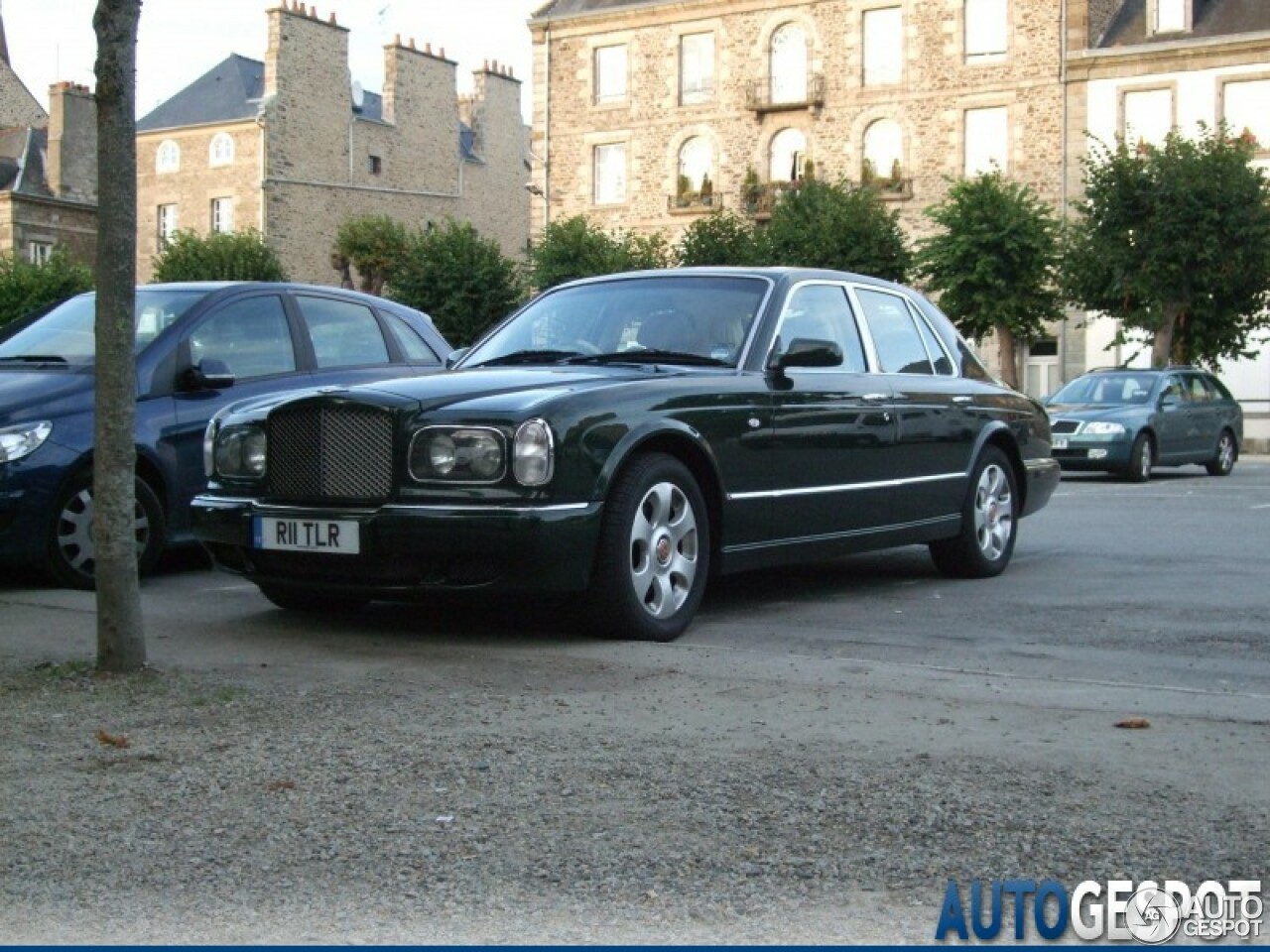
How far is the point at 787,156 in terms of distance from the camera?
51406 mm

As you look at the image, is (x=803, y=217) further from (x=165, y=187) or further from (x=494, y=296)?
(x=165, y=187)

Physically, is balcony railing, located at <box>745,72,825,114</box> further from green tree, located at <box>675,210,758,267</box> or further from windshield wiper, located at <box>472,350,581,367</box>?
windshield wiper, located at <box>472,350,581,367</box>

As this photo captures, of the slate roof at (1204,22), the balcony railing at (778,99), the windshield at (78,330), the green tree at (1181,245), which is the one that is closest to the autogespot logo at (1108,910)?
the windshield at (78,330)

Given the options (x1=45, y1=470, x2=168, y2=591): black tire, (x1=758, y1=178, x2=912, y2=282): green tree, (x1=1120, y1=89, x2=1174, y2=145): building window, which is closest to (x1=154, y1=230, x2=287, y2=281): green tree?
(x1=758, y1=178, x2=912, y2=282): green tree

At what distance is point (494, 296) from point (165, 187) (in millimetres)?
16946

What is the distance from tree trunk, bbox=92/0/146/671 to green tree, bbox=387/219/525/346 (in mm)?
47036

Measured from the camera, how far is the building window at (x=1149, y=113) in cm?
4581

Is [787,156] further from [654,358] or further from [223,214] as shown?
[654,358]

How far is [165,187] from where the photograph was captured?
64125mm

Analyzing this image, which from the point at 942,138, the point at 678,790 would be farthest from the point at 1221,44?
the point at 678,790

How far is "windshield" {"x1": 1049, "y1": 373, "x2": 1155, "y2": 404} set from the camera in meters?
24.8

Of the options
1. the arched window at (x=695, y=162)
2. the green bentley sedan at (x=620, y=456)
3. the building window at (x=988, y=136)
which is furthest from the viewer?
the arched window at (x=695, y=162)

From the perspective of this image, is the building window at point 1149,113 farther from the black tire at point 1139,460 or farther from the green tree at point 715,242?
the black tire at point 1139,460

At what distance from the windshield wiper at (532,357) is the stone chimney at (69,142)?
58636 mm
